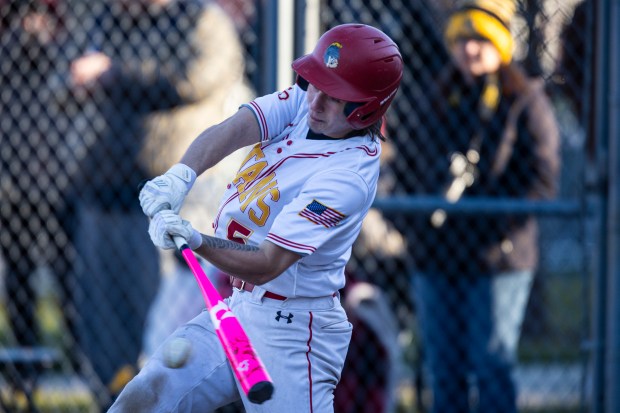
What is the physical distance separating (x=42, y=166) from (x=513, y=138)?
2360mm

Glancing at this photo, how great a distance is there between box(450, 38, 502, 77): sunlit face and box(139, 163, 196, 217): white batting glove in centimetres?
196

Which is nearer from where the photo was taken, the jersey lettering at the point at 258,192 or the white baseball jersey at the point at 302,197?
the white baseball jersey at the point at 302,197

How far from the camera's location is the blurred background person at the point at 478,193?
4453 mm

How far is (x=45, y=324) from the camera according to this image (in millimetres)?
7777

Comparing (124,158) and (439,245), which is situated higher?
(124,158)

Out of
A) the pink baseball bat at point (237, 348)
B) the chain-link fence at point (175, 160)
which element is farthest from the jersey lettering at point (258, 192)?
the chain-link fence at point (175, 160)

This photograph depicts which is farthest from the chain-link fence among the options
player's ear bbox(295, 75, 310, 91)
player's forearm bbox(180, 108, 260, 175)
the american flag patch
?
the american flag patch

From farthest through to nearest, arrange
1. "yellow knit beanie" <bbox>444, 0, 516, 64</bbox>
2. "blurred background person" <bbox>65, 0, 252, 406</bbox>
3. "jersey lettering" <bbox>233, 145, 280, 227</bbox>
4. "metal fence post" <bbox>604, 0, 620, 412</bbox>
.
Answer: "blurred background person" <bbox>65, 0, 252, 406</bbox> → "yellow knit beanie" <bbox>444, 0, 516, 64</bbox> → "metal fence post" <bbox>604, 0, 620, 412</bbox> → "jersey lettering" <bbox>233, 145, 280, 227</bbox>

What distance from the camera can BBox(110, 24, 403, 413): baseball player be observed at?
2.81 meters

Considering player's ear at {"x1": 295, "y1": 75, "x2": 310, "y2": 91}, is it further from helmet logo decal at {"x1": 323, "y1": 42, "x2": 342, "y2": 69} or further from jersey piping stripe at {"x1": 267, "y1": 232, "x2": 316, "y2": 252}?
jersey piping stripe at {"x1": 267, "y1": 232, "x2": 316, "y2": 252}

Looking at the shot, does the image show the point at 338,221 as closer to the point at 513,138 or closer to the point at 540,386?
the point at 513,138

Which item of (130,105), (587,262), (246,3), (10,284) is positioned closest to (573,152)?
(587,262)

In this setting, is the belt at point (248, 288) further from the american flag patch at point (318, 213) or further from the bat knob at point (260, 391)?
the bat knob at point (260, 391)

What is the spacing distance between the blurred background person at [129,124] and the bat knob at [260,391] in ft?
7.45
